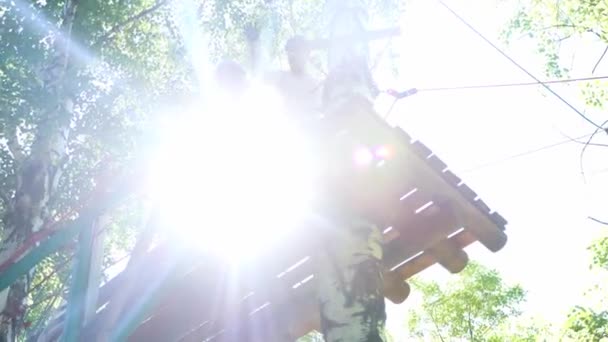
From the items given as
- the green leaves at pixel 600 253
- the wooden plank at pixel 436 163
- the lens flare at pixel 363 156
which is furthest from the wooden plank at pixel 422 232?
the green leaves at pixel 600 253

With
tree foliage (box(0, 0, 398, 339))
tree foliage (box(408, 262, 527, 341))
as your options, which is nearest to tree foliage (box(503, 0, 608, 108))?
tree foliage (box(0, 0, 398, 339))

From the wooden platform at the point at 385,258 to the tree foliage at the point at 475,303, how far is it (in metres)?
11.7

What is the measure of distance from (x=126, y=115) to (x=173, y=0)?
2.13m

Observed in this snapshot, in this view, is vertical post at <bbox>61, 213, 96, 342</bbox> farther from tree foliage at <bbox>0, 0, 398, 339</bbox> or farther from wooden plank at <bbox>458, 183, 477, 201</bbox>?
tree foliage at <bbox>0, 0, 398, 339</bbox>

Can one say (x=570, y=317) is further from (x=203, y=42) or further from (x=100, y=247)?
(x=100, y=247)

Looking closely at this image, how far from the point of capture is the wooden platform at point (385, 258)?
8.56 feet

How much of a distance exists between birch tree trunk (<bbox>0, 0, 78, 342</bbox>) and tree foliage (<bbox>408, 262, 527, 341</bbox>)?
12.0 metres

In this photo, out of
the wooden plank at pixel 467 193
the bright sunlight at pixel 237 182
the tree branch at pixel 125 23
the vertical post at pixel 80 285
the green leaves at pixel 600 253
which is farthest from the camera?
the green leaves at pixel 600 253

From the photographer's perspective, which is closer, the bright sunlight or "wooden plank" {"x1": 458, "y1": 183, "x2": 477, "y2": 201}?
the bright sunlight

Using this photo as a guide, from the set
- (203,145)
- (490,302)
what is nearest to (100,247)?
(203,145)

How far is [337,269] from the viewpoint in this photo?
254cm

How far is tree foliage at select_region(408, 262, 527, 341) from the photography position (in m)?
14.3

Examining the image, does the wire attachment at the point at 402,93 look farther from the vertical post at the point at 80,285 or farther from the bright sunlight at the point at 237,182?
the vertical post at the point at 80,285

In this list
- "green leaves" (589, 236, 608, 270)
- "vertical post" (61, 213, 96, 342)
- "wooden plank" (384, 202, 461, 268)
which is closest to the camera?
"vertical post" (61, 213, 96, 342)
